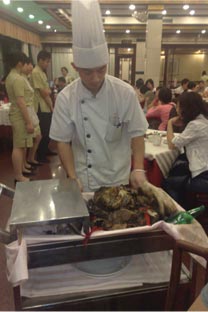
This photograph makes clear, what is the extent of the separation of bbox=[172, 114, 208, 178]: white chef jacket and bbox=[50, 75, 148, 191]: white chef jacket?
3.12ft

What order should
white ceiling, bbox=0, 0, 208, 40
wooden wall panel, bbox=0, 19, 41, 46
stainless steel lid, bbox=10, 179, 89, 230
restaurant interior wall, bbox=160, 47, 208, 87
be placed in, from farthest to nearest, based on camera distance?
restaurant interior wall, bbox=160, 47, 208, 87, wooden wall panel, bbox=0, 19, 41, 46, white ceiling, bbox=0, 0, 208, 40, stainless steel lid, bbox=10, 179, 89, 230

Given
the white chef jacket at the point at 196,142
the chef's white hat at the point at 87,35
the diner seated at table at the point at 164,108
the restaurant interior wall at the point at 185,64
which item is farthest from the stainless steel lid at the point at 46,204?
the restaurant interior wall at the point at 185,64

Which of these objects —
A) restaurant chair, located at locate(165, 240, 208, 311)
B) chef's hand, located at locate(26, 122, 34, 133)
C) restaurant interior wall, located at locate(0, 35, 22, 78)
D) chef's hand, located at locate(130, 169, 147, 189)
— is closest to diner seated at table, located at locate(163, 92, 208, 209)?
chef's hand, located at locate(130, 169, 147, 189)

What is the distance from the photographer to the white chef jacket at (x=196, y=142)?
2.08 m

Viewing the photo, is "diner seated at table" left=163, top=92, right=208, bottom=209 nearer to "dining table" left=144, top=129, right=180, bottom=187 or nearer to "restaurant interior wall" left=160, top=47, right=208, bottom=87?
"dining table" left=144, top=129, right=180, bottom=187

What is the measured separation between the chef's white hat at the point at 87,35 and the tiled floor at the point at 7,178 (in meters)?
0.90

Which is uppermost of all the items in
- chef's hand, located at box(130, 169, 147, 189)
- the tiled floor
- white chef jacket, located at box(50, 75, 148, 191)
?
white chef jacket, located at box(50, 75, 148, 191)

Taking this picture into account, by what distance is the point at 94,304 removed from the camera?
2.65 ft

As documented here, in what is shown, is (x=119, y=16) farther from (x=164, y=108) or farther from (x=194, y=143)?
(x=194, y=143)

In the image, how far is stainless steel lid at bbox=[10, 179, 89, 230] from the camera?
0.71 metres

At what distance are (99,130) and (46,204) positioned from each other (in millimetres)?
510

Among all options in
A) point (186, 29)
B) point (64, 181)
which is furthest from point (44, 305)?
point (186, 29)

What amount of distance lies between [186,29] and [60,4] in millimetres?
4470

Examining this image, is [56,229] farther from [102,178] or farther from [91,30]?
[91,30]
